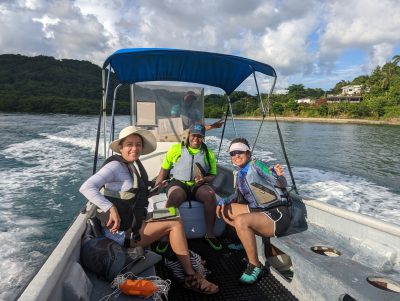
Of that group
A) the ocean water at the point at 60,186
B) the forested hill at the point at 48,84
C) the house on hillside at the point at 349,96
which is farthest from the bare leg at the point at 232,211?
the house on hillside at the point at 349,96

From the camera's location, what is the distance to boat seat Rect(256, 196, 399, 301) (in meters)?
2.01

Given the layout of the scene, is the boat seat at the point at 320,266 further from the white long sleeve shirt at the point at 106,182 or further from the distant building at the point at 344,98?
the distant building at the point at 344,98

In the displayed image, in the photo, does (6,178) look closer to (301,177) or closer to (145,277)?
→ (145,277)

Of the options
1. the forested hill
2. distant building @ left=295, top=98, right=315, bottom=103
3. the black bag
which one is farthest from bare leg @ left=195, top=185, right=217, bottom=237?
distant building @ left=295, top=98, right=315, bottom=103

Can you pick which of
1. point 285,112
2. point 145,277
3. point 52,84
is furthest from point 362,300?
point 52,84

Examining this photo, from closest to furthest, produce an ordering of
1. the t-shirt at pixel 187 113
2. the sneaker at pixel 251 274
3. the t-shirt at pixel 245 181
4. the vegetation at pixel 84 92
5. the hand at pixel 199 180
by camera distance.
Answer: the sneaker at pixel 251 274 < the t-shirt at pixel 245 181 < the hand at pixel 199 180 < the t-shirt at pixel 187 113 < the vegetation at pixel 84 92

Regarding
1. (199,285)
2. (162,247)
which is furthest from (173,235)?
(162,247)

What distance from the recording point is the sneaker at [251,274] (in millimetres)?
2539

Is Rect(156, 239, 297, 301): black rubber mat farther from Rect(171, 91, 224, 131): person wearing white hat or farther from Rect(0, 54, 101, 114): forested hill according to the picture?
Rect(0, 54, 101, 114): forested hill

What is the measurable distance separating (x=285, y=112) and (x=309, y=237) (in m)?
59.3

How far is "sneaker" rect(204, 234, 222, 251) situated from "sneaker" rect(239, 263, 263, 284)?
61cm

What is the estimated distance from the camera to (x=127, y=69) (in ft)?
15.7

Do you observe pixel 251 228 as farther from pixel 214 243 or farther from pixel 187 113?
pixel 187 113

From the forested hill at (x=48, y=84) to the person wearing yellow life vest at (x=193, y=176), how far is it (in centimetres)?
4302
